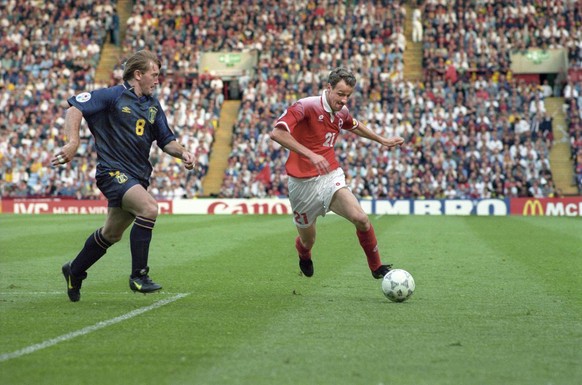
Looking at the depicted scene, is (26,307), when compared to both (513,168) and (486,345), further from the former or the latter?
(513,168)

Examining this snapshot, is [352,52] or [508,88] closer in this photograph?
[508,88]

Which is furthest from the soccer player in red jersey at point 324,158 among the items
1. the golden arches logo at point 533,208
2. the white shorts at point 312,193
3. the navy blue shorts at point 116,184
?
the golden arches logo at point 533,208

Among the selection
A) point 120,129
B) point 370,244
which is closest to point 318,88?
point 370,244

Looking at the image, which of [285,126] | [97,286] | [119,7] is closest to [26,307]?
[97,286]

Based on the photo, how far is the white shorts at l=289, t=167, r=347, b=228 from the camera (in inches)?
392

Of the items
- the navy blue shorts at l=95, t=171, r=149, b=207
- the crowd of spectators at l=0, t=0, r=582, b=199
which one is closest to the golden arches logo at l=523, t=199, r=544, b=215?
the crowd of spectators at l=0, t=0, r=582, b=199

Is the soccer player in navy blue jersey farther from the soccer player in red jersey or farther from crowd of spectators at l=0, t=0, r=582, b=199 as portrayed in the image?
crowd of spectators at l=0, t=0, r=582, b=199

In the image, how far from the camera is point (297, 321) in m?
7.46

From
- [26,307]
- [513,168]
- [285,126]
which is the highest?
[285,126]

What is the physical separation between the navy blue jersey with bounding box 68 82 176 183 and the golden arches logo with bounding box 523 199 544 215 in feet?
86.4

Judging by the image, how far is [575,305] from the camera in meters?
8.64

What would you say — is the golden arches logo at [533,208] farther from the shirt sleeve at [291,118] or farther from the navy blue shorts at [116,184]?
the navy blue shorts at [116,184]

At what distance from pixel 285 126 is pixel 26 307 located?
10.8 feet

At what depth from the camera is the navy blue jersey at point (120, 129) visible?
8664 mm
